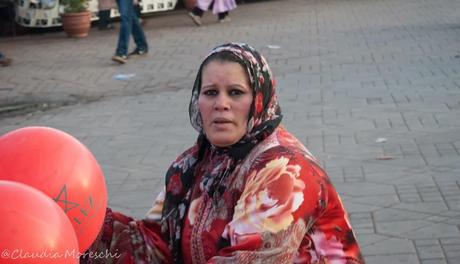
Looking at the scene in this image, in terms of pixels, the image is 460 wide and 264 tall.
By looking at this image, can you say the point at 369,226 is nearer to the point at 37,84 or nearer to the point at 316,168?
the point at 316,168

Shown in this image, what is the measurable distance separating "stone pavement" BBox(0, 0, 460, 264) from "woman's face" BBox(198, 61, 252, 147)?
1686 mm

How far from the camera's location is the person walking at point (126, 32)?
427 inches

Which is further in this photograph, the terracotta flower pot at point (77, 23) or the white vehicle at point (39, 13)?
the white vehicle at point (39, 13)

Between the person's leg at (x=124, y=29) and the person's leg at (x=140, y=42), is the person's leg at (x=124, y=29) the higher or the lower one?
the higher one

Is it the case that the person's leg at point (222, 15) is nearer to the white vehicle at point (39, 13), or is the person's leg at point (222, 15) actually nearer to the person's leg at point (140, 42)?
the white vehicle at point (39, 13)

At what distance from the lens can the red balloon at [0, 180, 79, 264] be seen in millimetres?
2027

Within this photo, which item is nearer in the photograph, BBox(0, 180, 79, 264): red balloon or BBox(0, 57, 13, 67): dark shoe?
BBox(0, 180, 79, 264): red balloon

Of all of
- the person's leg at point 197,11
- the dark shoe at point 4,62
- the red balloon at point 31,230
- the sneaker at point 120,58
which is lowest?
the person's leg at point 197,11

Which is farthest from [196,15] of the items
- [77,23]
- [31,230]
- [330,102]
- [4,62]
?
[31,230]

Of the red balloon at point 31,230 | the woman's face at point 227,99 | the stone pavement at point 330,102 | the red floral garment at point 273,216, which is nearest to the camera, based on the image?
the red balloon at point 31,230

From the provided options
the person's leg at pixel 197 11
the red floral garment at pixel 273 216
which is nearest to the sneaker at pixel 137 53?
the person's leg at pixel 197 11

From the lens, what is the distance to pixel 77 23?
1355 cm

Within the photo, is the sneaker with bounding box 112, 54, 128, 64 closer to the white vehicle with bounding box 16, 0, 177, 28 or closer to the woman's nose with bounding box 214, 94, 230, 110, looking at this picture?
the white vehicle with bounding box 16, 0, 177, 28

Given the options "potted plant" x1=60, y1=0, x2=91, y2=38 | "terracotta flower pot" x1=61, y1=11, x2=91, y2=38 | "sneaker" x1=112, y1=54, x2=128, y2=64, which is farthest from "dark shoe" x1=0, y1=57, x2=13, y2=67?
"terracotta flower pot" x1=61, y1=11, x2=91, y2=38
